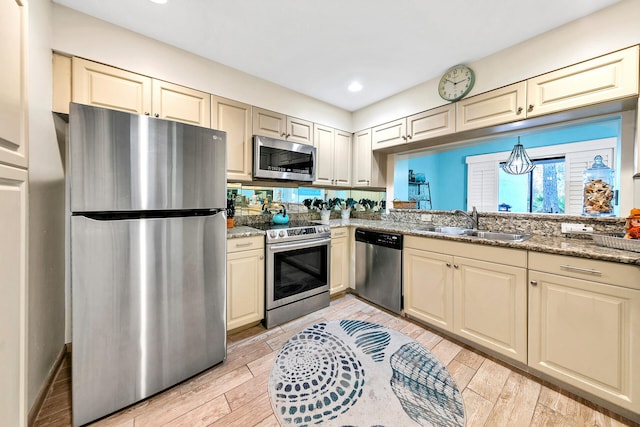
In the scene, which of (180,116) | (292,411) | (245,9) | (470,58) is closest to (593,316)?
(292,411)

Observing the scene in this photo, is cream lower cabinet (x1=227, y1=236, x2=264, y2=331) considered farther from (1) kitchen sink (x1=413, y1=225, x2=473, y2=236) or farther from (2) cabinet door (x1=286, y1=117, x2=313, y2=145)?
(1) kitchen sink (x1=413, y1=225, x2=473, y2=236)

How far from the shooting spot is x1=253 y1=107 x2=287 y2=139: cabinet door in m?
2.50

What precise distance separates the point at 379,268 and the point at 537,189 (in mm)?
2323

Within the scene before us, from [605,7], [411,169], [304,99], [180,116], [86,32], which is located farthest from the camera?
[411,169]

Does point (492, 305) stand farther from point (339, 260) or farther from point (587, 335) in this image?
point (339, 260)

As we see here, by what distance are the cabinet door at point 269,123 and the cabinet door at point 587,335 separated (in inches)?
99.5

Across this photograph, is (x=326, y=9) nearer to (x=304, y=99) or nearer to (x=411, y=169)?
(x=304, y=99)

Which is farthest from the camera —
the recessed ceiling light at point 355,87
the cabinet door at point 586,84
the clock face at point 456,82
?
the recessed ceiling light at point 355,87

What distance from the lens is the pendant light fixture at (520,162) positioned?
2352 mm

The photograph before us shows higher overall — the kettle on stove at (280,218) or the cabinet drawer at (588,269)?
the kettle on stove at (280,218)

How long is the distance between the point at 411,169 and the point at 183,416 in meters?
3.56

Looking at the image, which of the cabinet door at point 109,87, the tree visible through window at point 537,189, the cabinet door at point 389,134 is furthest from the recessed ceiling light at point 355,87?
the cabinet door at point 109,87

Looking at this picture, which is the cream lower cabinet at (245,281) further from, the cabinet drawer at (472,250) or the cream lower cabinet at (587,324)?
the cream lower cabinet at (587,324)

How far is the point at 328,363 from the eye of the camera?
1.78m
